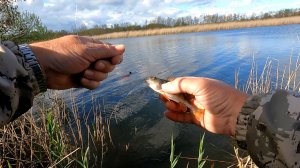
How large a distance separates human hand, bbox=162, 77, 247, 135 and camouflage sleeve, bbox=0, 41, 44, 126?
1.32m

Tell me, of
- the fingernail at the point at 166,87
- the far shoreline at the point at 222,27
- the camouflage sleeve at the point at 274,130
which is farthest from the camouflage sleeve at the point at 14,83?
the far shoreline at the point at 222,27

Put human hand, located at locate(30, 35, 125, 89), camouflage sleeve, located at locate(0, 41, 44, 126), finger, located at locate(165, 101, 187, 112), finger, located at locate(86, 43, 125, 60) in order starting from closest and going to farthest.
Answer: camouflage sleeve, located at locate(0, 41, 44, 126) < human hand, located at locate(30, 35, 125, 89) < finger, located at locate(86, 43, 125, 60) < finger, located at locate(165, 101, 187, 112)

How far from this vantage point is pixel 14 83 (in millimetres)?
1794

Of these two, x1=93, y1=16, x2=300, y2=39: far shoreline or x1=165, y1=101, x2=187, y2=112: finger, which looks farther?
x1=93, y1=16, x2=300, y2=39: far shoreline

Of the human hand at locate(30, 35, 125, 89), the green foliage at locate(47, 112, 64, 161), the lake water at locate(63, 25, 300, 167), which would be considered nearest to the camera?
the human hand at locate(30, 35, 125, 89)

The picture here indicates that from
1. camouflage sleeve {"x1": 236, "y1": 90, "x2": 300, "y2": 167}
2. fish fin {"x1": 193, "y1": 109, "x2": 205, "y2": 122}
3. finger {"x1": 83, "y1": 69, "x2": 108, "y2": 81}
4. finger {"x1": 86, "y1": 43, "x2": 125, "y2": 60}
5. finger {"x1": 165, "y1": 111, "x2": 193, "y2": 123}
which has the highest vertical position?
finger {"x1": 86, "y1": 43, "x2": 125, "y2": 60}

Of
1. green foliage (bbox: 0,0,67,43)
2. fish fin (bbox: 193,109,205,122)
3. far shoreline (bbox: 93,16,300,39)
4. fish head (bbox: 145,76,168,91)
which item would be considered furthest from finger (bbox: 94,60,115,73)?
far shoreline (bbox: 93,16,300,39)

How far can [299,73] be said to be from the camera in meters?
12.1

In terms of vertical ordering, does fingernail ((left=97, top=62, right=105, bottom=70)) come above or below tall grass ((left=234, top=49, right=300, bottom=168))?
above

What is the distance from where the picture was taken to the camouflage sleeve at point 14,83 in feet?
5.62

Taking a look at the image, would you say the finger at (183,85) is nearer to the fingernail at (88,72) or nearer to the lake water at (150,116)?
the fingernail at (88,72)

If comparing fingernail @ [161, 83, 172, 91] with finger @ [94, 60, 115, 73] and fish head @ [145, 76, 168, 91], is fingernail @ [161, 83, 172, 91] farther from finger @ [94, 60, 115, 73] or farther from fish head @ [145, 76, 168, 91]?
finger @ [94, 60, 115, 73]

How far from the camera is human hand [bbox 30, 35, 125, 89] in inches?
98.2

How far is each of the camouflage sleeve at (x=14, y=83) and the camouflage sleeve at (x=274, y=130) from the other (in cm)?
151
